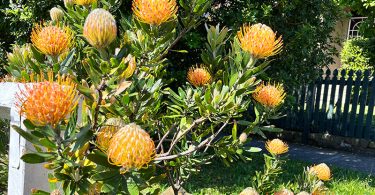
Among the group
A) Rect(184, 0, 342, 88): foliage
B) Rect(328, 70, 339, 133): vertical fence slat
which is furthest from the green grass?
Rect(328, 70, 339, 133): vertical fence slat

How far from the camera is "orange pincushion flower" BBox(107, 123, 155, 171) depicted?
893 mm

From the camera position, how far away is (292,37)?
5738mm

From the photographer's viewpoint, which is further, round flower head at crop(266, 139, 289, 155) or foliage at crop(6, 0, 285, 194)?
round flower head at crop(266, 139, 289, 155)

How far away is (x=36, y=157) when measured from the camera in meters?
0.96

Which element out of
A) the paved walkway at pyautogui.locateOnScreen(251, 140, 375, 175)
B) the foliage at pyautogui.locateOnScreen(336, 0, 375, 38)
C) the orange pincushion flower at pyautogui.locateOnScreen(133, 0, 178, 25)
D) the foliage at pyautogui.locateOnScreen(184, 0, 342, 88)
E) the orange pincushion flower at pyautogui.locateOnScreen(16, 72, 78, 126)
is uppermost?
the foliage at pyautogui.locateOnScreen(336, 0, 375, 38)

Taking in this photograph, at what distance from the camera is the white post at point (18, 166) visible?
115 centimetres

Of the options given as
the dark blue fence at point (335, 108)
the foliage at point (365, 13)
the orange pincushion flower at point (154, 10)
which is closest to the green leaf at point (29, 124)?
the orange pincushion flower at point (154, 10)

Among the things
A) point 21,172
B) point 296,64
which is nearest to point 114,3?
point 21,172

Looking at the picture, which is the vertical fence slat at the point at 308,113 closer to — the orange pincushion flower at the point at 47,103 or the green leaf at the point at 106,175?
the green leaf at the point at 106,175

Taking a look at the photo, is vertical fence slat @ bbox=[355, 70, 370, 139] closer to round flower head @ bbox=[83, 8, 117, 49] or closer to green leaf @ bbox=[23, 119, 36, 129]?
round flower head @ bbox=[83, 8, 117, 49]

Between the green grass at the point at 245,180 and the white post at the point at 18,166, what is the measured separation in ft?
11.1

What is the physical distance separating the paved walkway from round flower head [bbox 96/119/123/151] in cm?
583

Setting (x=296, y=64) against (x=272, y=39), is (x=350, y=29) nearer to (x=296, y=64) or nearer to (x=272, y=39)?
(x=296, y=64)

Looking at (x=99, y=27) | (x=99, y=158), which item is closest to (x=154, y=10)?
(x=99, y=27)
